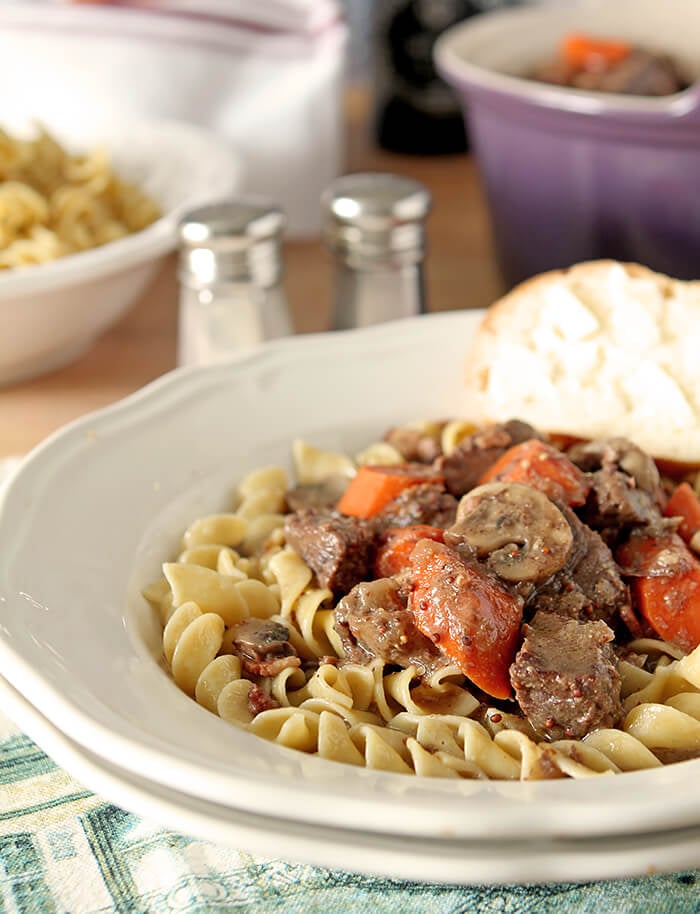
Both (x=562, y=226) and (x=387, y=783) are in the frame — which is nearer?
(x=387, y=783)

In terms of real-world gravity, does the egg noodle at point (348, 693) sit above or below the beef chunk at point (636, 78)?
below

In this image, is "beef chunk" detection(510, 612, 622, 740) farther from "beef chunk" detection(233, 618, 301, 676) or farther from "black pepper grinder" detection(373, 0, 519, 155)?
"black pepper grinder" detection(373, 0, 519, 155)

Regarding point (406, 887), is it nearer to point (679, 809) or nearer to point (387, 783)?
point (387, 783)

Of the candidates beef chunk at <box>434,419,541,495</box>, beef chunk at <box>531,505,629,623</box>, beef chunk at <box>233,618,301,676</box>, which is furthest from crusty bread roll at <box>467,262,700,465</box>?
beef chunk at <box>233,618,301,676</box>

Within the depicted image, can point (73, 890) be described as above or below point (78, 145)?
below

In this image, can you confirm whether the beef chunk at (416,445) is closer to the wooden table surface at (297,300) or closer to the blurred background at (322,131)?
the blurred background at (322,131)

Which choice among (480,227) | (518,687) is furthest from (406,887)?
(480,227)

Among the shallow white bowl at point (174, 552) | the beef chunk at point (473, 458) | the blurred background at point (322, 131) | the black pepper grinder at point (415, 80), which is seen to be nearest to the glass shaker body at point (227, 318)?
the blurred background at point (322, 131)
